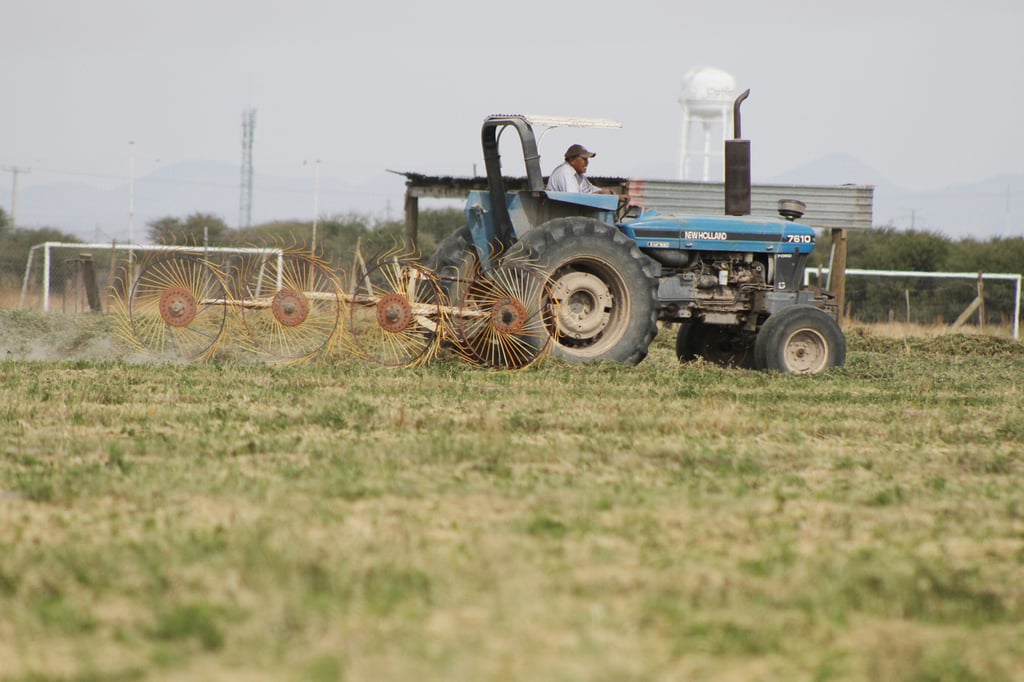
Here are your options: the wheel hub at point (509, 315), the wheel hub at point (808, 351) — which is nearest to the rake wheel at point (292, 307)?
the wheel hub at point (509, 315)

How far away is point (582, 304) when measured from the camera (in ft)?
36.7

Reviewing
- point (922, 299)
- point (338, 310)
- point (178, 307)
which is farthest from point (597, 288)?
point (922, 299)

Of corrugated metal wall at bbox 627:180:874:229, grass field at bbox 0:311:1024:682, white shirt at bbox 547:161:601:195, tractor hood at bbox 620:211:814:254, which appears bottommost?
grass field at bbox 0:311:1024:682

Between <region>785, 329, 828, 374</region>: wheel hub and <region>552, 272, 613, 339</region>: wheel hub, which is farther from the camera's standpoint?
<region>785, 329, 828, 374</region>: wheel hub

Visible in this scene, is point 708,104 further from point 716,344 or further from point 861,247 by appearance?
point 716,344

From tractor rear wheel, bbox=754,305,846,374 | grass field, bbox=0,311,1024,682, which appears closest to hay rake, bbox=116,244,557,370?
tractor rear wheel, bbox=754,305,846,374

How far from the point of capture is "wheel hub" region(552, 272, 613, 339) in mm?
11000

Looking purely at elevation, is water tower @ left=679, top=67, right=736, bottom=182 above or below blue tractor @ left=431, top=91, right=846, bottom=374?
above

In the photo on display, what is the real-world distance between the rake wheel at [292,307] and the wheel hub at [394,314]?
355 mm

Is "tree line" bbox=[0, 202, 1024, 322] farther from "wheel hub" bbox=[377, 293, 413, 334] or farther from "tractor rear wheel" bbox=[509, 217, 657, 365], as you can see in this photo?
"tractor rear wheel" bbox=[509, 217, 657, 365]

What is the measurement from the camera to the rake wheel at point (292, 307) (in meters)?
10.5

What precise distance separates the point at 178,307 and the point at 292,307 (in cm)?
95

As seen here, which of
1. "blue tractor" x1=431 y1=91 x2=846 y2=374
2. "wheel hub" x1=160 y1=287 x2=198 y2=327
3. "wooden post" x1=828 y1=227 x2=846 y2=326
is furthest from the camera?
"wooden post" x1=828 y1=227 x2=846 y2=326

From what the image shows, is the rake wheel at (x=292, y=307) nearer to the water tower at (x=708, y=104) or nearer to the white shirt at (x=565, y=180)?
the white shirt at (x=565, y=180)
